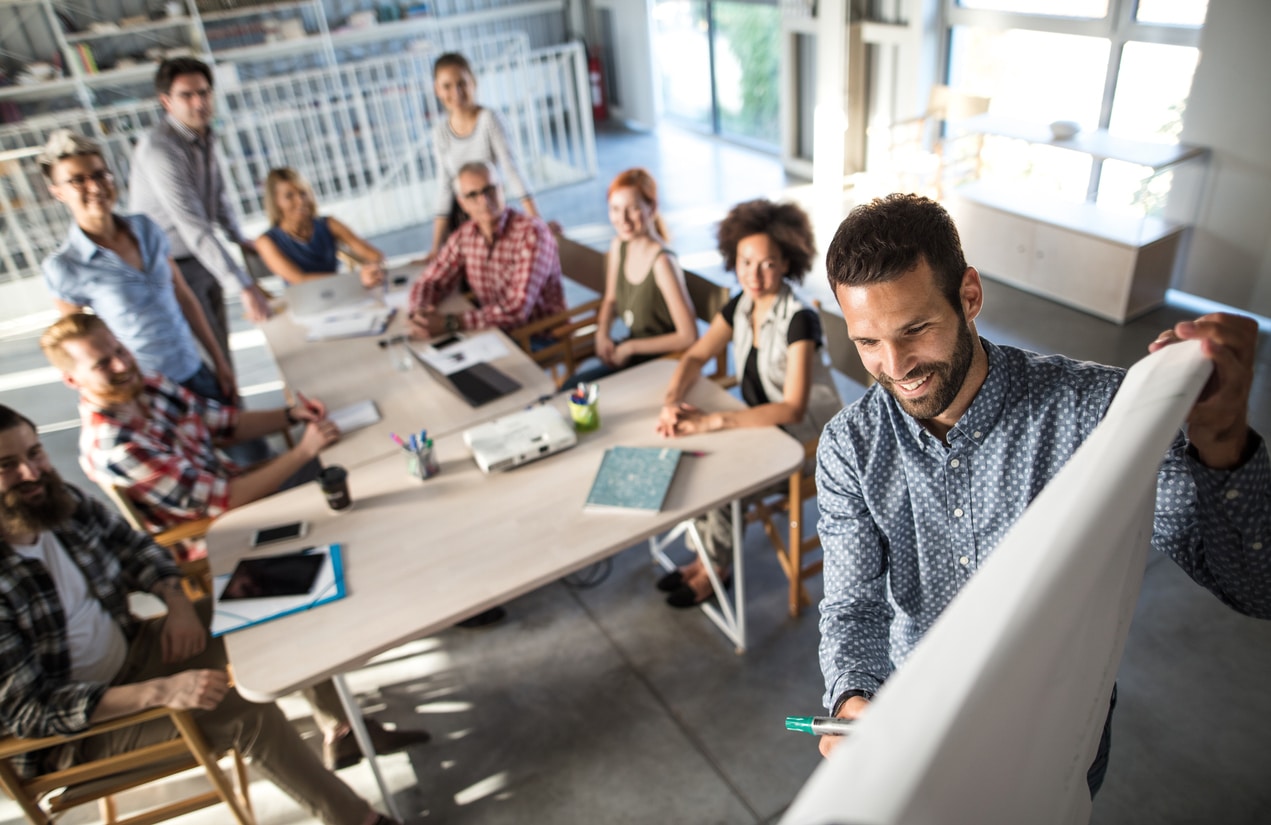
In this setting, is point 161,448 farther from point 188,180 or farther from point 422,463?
point 188,180

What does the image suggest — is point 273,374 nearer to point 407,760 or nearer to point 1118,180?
point 407,760

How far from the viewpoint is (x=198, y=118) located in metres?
3.63

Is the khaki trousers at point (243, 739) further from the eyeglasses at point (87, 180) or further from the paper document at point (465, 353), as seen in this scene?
the eyeglasses at point (87, 180)

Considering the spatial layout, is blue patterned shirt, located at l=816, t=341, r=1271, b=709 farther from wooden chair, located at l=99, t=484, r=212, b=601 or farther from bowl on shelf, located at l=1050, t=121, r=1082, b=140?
bowl on shelf, located at l=1050, t=121, r=1082, b=140

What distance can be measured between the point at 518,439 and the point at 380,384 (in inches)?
30.9

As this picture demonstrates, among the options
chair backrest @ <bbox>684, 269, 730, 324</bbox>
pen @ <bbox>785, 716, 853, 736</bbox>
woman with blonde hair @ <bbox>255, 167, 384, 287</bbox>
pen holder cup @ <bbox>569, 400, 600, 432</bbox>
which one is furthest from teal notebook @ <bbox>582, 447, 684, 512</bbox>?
woman with blonde hair @ <bbox>255, 167, 384, 287</bbox>

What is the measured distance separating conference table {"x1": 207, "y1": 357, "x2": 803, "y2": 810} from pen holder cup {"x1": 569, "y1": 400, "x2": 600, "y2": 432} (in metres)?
0.03

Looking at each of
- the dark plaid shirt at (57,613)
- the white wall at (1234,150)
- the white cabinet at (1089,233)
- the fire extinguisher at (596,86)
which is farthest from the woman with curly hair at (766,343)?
the fire extinguisher at (596,86)

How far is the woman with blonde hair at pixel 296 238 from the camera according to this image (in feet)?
12.3

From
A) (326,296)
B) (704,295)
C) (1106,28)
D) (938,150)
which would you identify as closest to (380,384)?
(326,296)

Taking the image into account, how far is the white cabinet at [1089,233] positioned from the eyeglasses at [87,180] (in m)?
4.53

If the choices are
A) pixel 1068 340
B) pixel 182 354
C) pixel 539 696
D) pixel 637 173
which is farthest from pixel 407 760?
pixel 1068 340

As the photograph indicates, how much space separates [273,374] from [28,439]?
119 inches

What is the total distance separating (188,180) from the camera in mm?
3676
